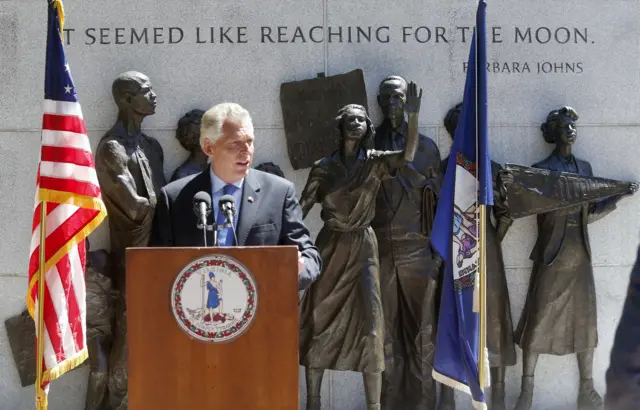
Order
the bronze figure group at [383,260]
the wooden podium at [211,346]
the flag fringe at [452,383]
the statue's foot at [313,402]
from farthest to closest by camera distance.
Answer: the statue's foot at [313,402]
the bronze figure group at [383,260]
the flag fringe at [452,383]
the wooden podium at [211,346]

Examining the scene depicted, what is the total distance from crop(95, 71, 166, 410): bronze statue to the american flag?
2102mm

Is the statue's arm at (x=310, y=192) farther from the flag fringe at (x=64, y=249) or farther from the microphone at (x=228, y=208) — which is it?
the microphone at (x=228, y=208)

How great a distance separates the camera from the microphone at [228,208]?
14.8 ft

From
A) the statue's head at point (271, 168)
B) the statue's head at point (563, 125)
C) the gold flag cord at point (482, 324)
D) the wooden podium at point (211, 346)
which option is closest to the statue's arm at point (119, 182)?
the statue's head at point (271, 168)

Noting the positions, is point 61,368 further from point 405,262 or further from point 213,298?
point 405,262

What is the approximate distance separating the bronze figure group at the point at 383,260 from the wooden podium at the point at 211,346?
3.80m

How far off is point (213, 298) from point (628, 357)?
2157mm

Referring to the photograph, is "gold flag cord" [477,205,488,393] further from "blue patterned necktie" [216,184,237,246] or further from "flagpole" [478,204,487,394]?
"blue patterned necktie" [216,184,237,246]

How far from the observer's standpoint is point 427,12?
9.51 meters

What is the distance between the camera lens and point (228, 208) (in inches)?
178

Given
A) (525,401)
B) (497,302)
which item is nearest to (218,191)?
(497,302)

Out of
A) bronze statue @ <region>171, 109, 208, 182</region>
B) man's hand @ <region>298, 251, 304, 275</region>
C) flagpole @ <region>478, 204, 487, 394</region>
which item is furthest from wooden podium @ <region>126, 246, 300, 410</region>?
bronze statue @ <region>171, 109, 208, 182</region>

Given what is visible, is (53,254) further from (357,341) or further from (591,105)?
(591,105)

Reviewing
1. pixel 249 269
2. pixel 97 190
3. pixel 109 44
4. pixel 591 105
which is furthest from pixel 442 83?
pixel 249 269
